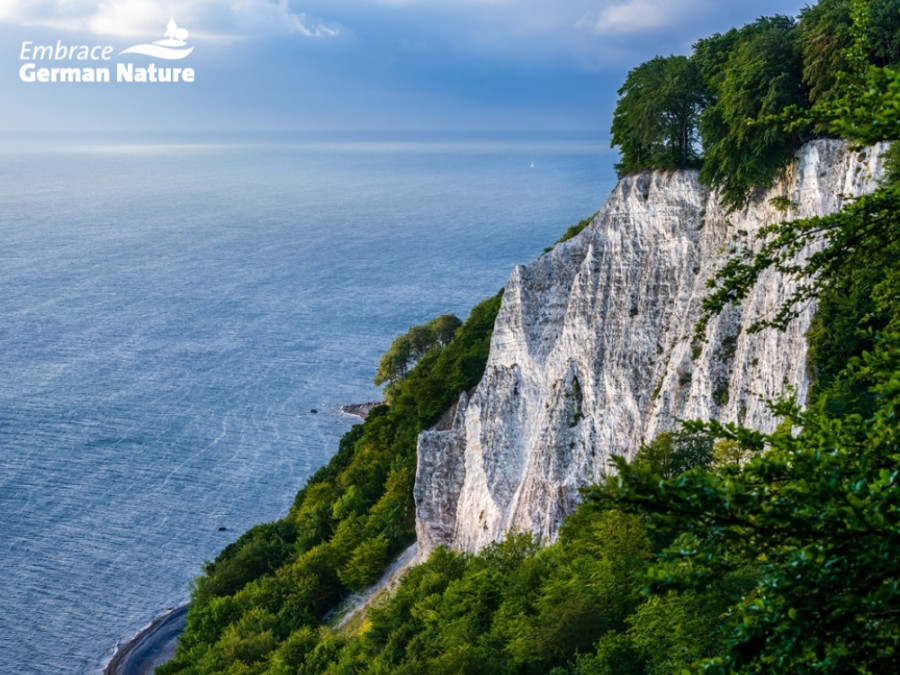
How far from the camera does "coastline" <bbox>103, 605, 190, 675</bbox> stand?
55281mm

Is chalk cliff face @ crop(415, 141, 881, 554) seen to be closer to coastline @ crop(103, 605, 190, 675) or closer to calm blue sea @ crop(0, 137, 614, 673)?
coastline @ crop(103, 605, 190, 675)

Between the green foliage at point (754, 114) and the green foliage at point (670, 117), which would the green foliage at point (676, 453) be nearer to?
the green foliage at point (754, 114)

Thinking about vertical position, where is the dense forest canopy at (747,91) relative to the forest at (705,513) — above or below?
above

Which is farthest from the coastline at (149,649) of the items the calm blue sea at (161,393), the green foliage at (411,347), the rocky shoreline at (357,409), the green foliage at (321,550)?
the green foliage at (411,347)

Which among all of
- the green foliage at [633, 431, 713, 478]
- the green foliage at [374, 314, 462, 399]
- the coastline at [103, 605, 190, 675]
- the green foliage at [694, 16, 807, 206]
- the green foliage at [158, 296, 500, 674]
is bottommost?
the coastline at [103, 605, 190, 675]

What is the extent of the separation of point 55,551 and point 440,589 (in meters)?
42.3

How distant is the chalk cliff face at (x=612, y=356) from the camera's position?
31.4 m

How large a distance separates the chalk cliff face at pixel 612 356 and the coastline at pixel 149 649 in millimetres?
20453

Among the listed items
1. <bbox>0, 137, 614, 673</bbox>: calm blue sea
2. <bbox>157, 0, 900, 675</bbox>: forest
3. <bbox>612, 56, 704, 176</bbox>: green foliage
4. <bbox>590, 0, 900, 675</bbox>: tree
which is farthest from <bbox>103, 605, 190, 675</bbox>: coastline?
<bbox>590, 0, 900, 675</bbox>: tree

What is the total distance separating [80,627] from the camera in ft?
193

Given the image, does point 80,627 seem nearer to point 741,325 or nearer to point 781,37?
point 741,325

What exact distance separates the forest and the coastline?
Result: 4681 mm

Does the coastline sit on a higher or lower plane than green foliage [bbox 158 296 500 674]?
lower

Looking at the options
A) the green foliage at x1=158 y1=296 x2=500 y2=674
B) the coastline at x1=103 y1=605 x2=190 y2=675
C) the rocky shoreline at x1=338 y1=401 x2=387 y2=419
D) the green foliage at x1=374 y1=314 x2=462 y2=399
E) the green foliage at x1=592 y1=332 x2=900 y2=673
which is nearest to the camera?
the green foliage at x1=592 y1=332 x2=900 y2=673
